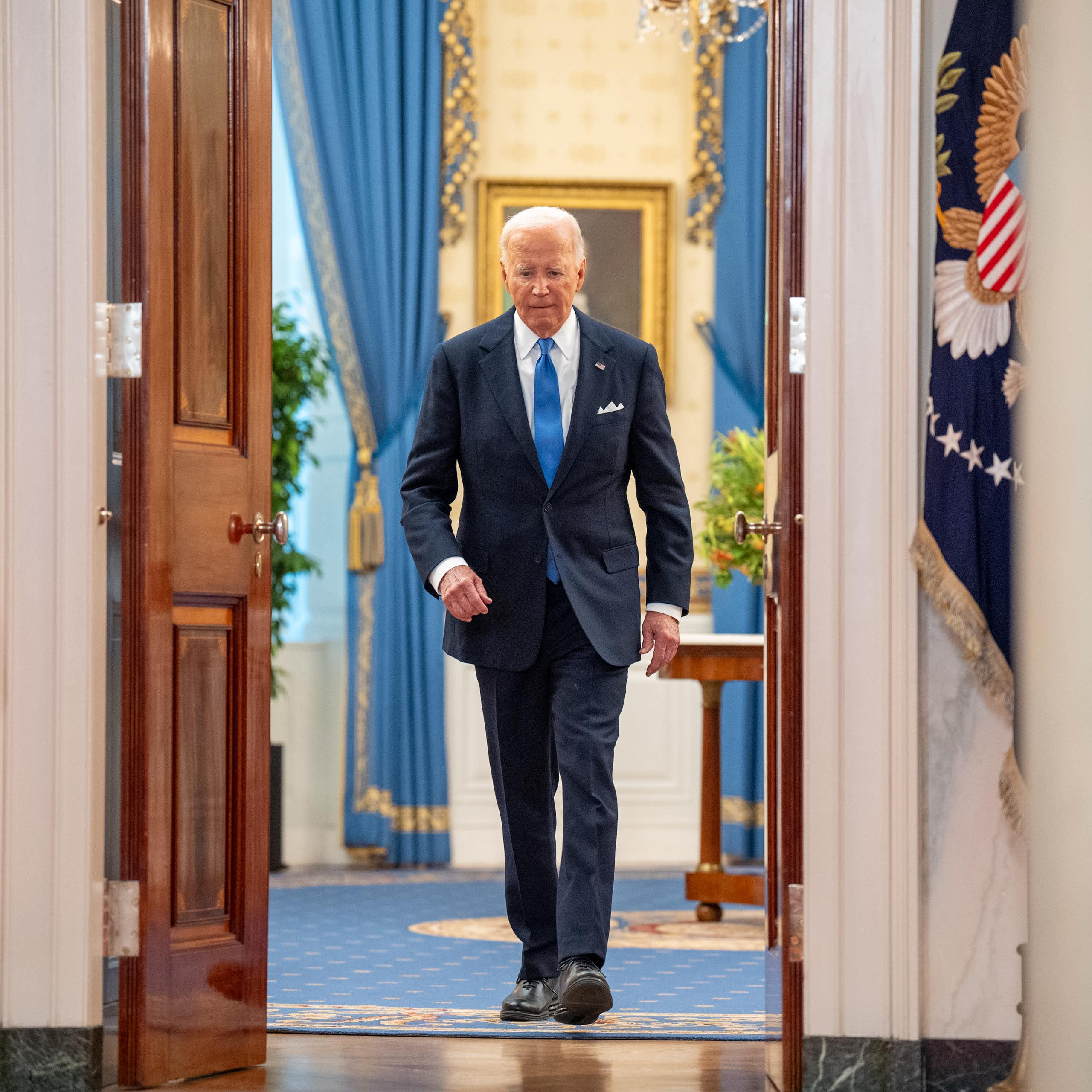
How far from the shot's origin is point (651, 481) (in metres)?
2.95

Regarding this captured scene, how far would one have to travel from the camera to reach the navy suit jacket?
9.27ft

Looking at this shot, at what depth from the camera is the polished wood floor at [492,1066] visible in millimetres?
2484

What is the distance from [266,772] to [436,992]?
2.87ft

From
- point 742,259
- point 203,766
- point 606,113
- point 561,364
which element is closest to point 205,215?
point 561,364

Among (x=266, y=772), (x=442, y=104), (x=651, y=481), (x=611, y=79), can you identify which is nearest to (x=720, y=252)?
(x=611, y=79)

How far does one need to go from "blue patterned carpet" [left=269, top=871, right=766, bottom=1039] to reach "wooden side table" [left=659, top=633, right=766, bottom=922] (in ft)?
0.32

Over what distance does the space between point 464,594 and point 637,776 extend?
3372 mm

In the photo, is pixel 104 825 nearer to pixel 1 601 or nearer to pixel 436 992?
pixel 1 601

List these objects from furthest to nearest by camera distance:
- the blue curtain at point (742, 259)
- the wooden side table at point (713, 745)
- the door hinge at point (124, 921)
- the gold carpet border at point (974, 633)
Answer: the blue curtain at point (742, 259) → the wooden side table at point (713, 745) → the door hinge at point (124, 921) → the gold carpet border at point (974, 633)

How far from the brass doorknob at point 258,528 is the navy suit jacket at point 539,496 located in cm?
27

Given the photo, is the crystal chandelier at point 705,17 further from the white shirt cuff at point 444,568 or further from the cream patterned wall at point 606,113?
the white shirt cuff at point 444,568

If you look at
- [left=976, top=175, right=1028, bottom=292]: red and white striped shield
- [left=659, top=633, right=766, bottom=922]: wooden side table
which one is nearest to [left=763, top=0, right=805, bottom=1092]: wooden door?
[left=976, top=175, right=1028, bottom=292]: red and white striped shield

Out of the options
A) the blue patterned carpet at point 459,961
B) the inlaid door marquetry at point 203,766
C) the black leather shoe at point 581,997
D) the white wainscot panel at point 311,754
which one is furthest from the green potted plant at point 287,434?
the black leather shoe at point 581,997

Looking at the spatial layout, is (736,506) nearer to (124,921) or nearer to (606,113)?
(606,113)
